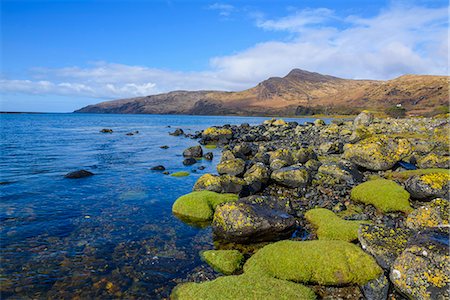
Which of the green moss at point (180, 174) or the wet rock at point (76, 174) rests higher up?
the wet rock at point (76, 174)

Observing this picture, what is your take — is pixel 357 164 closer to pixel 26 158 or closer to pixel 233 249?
pixel 233 249

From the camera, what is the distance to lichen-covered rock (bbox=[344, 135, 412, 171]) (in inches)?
865

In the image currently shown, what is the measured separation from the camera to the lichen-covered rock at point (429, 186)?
14867mm

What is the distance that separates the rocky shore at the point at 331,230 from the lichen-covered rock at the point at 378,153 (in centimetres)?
8

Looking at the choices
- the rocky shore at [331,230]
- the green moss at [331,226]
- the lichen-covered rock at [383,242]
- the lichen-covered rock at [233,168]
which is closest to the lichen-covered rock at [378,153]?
the rocky shore at [331,230]

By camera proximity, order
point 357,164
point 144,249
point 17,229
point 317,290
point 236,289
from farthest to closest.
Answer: point 357,164, point 17,229, point 144,249, point 317,290, point 236,289

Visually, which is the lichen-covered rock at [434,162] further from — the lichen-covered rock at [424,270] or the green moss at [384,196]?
the lichen-covered rock at [424,270]

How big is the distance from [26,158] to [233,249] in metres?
31.3

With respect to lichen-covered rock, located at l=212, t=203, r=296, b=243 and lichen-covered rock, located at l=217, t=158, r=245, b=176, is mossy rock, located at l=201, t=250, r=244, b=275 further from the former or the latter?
lichen-covered rock, located at l=217, t=158, r=245, b=176

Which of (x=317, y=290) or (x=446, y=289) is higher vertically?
(x=446, y=289)

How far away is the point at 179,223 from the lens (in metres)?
14.6

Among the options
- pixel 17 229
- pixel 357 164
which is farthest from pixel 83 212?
pixel 357 164

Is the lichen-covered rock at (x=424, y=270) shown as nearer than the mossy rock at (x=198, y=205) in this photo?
Yes

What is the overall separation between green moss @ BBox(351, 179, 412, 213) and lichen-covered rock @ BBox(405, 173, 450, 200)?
0.49m
